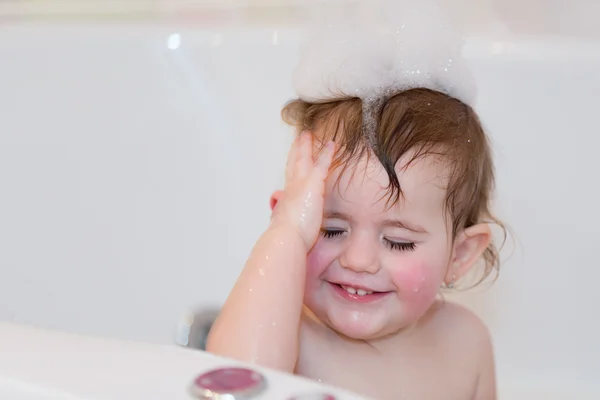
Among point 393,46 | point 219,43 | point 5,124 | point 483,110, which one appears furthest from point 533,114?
point 5,124

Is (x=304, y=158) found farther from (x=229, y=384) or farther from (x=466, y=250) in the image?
(x=229, y=384)

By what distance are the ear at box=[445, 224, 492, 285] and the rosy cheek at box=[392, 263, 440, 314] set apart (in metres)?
0.06

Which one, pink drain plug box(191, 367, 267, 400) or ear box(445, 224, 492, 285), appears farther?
ear box(445, 224, 492, 285)

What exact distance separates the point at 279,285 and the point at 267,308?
29 mm

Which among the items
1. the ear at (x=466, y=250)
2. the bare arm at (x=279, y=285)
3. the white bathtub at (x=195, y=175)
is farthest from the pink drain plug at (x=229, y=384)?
the white bathtub at (x=195, y=175)

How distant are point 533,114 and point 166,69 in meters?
0.58

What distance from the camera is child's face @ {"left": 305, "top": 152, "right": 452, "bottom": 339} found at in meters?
0.90

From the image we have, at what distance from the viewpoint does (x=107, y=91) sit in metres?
1.39

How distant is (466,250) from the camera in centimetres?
102

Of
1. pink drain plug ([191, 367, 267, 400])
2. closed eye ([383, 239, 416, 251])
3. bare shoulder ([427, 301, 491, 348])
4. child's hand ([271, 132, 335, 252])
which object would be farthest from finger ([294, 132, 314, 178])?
pink drain plug ([191, 367, 267, 400])

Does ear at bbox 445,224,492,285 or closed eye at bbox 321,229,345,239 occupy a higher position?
closed eye at bbox 321,229,345,239

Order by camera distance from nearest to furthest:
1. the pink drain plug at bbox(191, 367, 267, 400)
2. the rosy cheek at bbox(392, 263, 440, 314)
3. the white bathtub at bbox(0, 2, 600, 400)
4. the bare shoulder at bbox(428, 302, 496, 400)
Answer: the pink drain plug at bbox(191, 367, 267, 400) → the rosy cheek at bbox(392, 263, 440, 314) → the bare shoulder at bbox(428, 302, 496, 400) → the white bathtub at bbox(0, 2, 600, 400)

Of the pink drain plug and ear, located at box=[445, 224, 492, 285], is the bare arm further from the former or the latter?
the pink drain plug

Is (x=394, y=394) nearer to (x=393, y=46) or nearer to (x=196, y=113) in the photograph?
(x=393, y=46)
